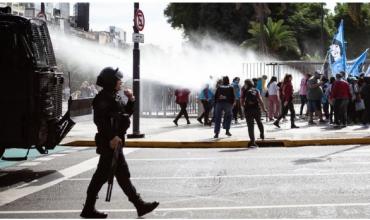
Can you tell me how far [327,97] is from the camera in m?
21.5

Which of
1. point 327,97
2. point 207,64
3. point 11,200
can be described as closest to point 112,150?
point 11,200

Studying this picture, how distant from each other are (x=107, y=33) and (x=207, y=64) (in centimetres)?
10066

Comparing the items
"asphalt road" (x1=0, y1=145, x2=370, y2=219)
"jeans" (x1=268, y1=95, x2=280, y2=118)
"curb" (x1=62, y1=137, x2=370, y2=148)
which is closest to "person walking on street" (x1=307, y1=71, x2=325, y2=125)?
"jeans" (x1=268, y1=95, x2=280, y2=118)

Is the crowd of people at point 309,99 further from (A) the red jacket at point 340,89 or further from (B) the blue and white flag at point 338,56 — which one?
(B) the blue and white flag at point 338,56

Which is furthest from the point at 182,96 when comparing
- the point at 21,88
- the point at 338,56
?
the point at 21,88

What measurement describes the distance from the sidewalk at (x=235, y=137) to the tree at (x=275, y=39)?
3202 cm

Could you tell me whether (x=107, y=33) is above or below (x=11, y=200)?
above

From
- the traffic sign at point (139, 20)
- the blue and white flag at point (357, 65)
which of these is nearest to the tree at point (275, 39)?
the blue and white flag at point (357, 65)

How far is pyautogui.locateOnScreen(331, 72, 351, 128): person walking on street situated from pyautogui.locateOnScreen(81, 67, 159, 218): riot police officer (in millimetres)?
12902

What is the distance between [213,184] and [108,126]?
9.39ft

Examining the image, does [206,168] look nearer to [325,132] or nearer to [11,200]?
[11,200]

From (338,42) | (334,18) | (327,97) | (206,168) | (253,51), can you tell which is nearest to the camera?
(206,168)

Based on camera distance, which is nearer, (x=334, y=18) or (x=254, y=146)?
(x=254, y=146)

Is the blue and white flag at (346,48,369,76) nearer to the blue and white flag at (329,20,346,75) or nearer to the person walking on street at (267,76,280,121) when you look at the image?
the blue and white flag at (329,20,346,75)
